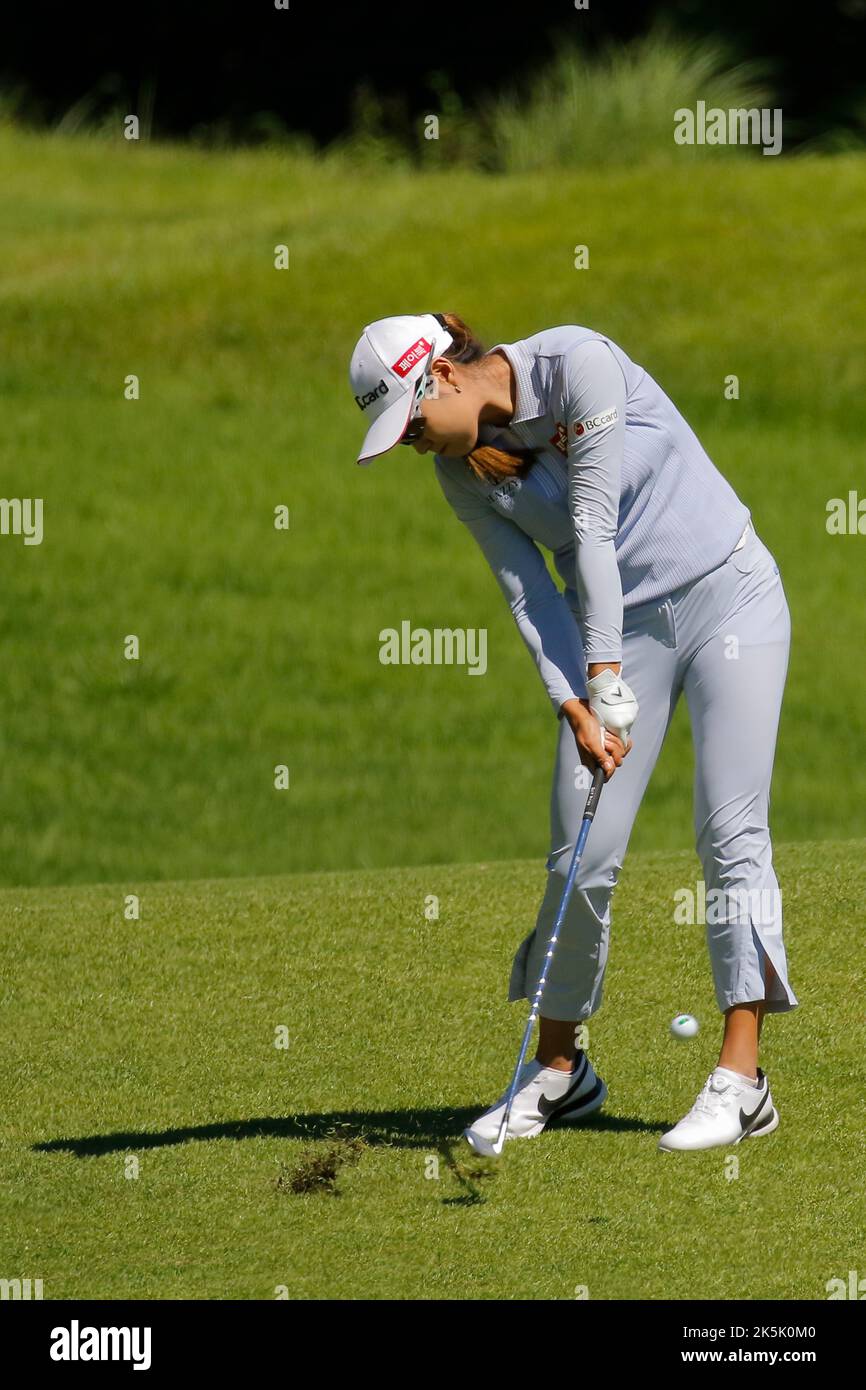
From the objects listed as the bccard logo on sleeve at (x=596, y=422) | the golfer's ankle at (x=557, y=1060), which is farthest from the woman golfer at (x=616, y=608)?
the golfer's ankle at (x=557, y=1060)

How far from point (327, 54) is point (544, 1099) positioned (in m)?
30.3

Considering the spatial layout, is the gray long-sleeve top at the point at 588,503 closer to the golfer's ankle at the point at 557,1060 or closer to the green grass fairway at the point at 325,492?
the golfer's ankle at the point at 557,1060

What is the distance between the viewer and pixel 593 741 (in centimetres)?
518

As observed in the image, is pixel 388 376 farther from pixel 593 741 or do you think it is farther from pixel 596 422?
pixel 593 741

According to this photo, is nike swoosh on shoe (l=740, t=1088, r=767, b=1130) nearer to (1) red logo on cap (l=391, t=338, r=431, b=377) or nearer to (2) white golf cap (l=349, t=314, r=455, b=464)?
(2) white golf cap (l=349, t=314, r=455, b=464)

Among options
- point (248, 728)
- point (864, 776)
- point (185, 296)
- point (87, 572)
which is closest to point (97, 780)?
point (248, 728)

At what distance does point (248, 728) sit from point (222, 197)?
13352mm

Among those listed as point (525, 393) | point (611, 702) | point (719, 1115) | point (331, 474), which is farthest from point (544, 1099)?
point (331, 474)

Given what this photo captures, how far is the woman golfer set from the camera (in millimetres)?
5066

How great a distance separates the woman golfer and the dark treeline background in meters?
26.8

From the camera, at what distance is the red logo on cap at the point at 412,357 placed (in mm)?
4953

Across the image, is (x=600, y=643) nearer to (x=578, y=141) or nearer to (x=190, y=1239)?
(x=190, y=1239)

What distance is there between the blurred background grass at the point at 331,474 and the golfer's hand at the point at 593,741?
935 cm

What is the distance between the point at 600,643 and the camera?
5.10 meters
